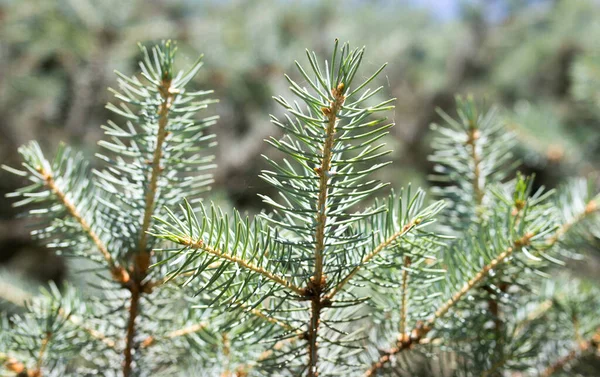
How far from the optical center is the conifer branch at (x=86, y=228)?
339mm

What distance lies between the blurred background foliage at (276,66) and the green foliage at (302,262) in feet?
1.84

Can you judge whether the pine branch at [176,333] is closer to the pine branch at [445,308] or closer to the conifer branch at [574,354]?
the pine branch at [445,308]

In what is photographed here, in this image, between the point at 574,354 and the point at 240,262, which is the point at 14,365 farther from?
the point at 574,354

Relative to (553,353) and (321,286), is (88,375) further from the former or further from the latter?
(553,353)

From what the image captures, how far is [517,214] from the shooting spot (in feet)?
1.06

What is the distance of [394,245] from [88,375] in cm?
25

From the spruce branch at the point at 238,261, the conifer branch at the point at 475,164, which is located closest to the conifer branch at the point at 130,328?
the spruce branch at the point at 238,261

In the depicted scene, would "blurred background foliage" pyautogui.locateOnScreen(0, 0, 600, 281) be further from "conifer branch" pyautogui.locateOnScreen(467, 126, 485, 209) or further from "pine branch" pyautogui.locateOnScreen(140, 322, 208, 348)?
"pine branch" pyautogui.locateOnScreen(140, 322, 208, 348)

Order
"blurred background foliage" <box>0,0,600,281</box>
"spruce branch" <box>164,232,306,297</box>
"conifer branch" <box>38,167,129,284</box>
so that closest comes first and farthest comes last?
"spruce branch" <box>164,232,306,297</box> < "conifer branch" <box>38,167,129,284</box> < "blurred background foliage" <box>0,0,600,281</box>

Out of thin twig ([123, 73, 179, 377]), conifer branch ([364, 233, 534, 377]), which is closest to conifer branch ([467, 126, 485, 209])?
conifer branch ([364, 233, 534, 377])

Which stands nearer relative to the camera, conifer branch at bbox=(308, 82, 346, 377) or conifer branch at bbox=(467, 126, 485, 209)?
conifer branch at bbox=(308, 82, 346, 377)

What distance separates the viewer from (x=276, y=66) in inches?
48.4

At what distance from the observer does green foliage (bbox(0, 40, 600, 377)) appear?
270 millimetres

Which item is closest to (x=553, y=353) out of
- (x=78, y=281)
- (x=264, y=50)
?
(x=78, y=281)
